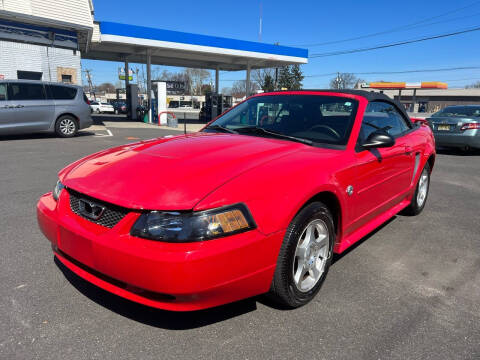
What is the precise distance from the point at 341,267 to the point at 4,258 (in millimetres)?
2924

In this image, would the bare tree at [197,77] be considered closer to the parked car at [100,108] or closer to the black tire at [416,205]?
Result: the parked car at [100,108]

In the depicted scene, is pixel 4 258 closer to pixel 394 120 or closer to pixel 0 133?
pixel 394 120

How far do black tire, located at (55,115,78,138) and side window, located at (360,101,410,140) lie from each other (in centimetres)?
1060

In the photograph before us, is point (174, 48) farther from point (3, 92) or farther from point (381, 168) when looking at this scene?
point (381, 168)

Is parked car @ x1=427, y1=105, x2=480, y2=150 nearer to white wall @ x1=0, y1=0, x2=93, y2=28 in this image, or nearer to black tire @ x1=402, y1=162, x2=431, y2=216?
black tire @ x1=402, y1=162, x2=431, y2=216

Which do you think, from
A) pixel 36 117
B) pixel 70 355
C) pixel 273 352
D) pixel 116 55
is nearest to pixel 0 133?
pixel 36 117

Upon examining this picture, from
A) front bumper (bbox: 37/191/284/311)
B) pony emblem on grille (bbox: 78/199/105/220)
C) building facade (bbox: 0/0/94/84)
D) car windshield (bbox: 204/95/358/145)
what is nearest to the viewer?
front bumper (bbox: 37/191/284/311)

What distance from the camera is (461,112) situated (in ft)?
34.4

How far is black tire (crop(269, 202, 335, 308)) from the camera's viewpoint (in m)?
2.22

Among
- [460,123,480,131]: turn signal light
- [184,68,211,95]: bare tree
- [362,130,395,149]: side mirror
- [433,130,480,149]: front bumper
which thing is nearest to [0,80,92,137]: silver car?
[362,130,395,149]: side mirror

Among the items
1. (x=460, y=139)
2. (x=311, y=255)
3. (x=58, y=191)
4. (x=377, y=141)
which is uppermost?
(x=377, y=141)

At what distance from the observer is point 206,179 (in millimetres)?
2121

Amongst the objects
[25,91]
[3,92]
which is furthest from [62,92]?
[3,92]

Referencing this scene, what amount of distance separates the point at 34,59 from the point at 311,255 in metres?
18.6
